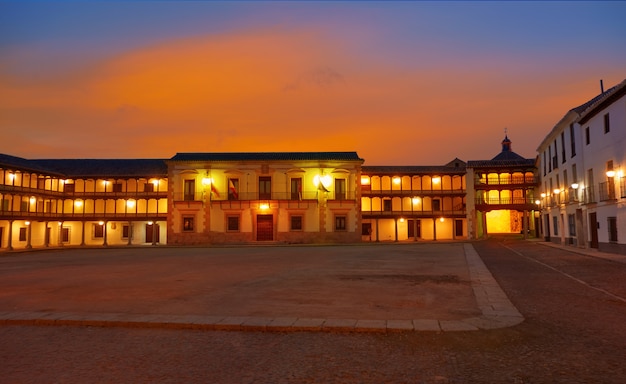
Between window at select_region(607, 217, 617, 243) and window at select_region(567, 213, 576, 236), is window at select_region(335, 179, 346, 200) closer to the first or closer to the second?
window at select_region(567, 213, 576, 236)

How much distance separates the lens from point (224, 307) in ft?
26.1

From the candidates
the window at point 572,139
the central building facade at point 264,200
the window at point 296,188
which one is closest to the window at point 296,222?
the central building facade at point 264,200

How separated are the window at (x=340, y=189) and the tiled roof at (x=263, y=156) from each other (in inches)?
87.5

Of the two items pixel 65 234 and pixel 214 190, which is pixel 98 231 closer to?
pixel 65 234

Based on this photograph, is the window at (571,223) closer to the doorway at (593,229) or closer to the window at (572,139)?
the doorway at (593,229)

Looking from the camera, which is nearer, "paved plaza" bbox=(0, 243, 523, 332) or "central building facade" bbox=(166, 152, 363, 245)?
"paved plaza" bbox=(0, 243, 523, 332)

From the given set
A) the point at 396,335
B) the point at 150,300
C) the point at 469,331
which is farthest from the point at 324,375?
the point at 150,300

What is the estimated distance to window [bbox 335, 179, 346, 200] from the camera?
4375 cm

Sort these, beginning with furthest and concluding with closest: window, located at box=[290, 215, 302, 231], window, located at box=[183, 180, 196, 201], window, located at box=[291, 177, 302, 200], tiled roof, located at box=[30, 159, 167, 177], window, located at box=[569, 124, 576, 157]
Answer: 1. tiled roof, located at box=[30, 159, 167, 177]
2. window, located at box=[183, 180, 196, 201]
3. window, located at box=[291, 177, 302, 200]
4. window, located at box=[290, 215, 302, 231]
5. window, located at box=[569, 124, 576, 157]

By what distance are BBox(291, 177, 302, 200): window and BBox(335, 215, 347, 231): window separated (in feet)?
14.2

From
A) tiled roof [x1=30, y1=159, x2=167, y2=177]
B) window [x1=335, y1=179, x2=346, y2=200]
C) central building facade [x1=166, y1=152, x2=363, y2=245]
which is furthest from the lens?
tiled roof [x1=30, y1=159, x2=167, y2=177]

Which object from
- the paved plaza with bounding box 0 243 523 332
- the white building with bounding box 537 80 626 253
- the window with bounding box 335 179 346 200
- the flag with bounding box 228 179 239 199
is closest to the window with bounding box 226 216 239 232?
the flag with bounding box 228 179 239 199

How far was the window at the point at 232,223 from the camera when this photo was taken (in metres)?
43.5

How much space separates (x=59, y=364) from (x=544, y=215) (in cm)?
4556
